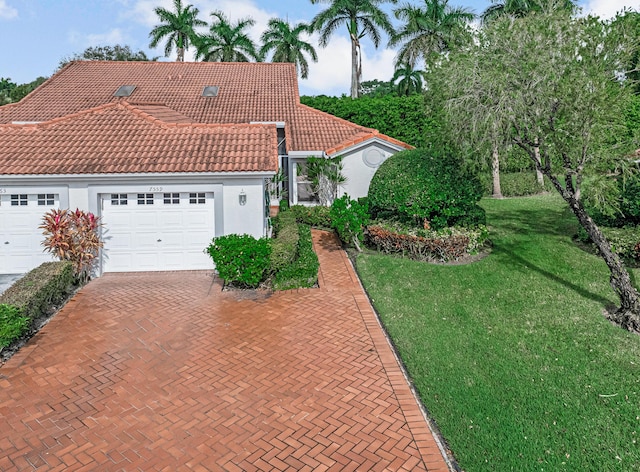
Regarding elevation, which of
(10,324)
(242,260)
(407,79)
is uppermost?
(407,79)

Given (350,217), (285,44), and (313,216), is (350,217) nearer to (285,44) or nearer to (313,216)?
(313,216)

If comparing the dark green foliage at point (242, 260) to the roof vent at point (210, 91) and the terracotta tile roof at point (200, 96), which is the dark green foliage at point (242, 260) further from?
the roof vent at point (210, 91)

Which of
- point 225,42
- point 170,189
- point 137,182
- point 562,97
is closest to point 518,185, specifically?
point 562,97

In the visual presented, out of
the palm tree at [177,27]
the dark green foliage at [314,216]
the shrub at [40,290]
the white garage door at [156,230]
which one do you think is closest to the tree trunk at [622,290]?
the white garage door at [156,230]

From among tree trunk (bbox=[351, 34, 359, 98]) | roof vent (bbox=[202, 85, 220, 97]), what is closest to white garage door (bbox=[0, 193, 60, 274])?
roof vent (bbox=[202, 85, 220, 97])

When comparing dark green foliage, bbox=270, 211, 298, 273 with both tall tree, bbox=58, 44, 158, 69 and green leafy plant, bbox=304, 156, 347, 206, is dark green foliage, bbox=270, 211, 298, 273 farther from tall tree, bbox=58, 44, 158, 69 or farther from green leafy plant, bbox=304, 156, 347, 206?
tall tree, bbox=58, 44, 158, 69

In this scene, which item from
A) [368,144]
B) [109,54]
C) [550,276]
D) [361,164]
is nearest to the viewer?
[550,276]

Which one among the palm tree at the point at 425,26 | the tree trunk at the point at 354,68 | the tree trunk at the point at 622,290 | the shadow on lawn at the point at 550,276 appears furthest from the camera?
the tree trunk at the point at 354,68
